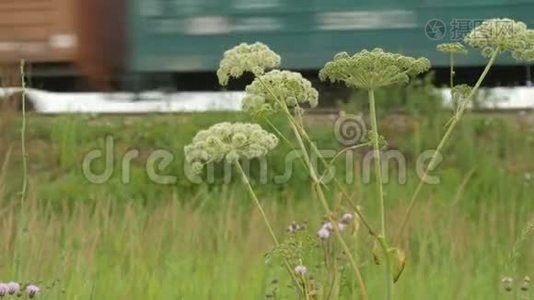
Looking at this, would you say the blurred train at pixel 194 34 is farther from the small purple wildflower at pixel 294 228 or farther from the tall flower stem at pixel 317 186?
the tall flower stem at pixel 317 186

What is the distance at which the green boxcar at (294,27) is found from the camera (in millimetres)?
11602

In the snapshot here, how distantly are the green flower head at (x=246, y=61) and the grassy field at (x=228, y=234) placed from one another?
0.44 m

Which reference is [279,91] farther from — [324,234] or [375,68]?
[324,234]

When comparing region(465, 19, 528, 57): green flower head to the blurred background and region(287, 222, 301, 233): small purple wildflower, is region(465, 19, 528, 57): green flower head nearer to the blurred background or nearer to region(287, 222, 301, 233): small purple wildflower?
the blurred background

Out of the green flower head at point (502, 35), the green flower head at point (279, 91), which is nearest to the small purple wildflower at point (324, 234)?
the green flower head at point (279, 91)

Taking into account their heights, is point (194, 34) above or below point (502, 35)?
above

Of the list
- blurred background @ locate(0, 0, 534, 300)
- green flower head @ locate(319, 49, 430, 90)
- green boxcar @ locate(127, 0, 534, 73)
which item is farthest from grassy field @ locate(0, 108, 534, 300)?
green boxcar @ locate(127, 0, 534, 73)

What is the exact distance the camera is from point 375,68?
189 centimetres

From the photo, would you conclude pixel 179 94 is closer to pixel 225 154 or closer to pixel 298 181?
pixel 298 181

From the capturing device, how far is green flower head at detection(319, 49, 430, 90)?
1.88 meters

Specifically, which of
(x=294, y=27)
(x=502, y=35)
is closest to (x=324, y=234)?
(x=502, y=35)

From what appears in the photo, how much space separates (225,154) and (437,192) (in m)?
5.21

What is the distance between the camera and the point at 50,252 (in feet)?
Result: 12.2

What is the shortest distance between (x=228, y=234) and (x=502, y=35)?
2740 millimetres
